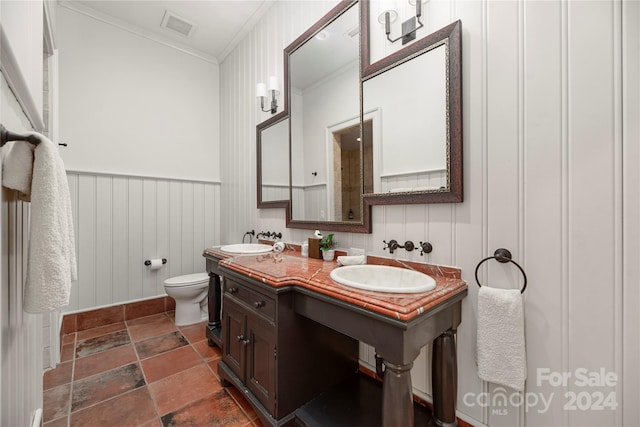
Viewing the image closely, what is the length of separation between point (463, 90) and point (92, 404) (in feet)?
8.60

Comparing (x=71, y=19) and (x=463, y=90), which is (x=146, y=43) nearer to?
(x=71, y=19)

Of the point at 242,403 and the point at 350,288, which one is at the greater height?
the point at 350,288

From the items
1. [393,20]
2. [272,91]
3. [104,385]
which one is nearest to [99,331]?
[104,385]

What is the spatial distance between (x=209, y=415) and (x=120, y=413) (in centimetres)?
49

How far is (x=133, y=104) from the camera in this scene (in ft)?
9.08

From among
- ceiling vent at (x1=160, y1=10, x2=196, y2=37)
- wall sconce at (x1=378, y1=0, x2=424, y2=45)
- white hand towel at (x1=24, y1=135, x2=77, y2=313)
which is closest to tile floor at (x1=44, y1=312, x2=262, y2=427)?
white hand towel at (x1=24, y1=135, x2=77, y2=313)

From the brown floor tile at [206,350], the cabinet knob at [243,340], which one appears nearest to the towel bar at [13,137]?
the cabinet knob at [243,340]

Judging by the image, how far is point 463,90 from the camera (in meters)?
1.27

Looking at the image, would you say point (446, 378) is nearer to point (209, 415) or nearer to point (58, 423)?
point (209, 415)

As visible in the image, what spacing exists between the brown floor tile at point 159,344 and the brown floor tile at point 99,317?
1.96 feet

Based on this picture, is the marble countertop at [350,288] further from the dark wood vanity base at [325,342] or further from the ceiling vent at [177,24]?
the ceiling vent at [177,24]

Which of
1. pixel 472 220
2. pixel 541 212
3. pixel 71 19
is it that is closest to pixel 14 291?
pixel 472 220

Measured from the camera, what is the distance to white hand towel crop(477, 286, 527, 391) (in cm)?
107

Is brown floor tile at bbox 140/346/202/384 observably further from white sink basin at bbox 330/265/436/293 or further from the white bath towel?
the white bath towel
